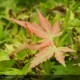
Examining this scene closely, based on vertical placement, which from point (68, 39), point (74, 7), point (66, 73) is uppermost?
point (74, 7)

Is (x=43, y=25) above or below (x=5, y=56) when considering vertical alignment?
above

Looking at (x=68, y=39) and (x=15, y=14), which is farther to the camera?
(x=15, y=14)

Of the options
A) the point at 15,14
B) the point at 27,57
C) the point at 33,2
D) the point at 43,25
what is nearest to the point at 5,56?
the point at 27,57

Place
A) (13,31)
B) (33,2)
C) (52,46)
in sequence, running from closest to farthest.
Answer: (52,46)
(13,31)
(33,2)

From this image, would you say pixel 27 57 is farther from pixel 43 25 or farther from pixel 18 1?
pixel 18 1

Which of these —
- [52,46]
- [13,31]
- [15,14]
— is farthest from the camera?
[15,14]

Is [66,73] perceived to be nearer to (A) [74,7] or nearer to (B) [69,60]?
(B) [69,60]

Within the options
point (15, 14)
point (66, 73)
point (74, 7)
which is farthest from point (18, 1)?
point (66, 73)

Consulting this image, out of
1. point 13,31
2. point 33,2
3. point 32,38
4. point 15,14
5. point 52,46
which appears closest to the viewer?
point 52,46

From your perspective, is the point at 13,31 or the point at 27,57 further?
the point at 13,31
